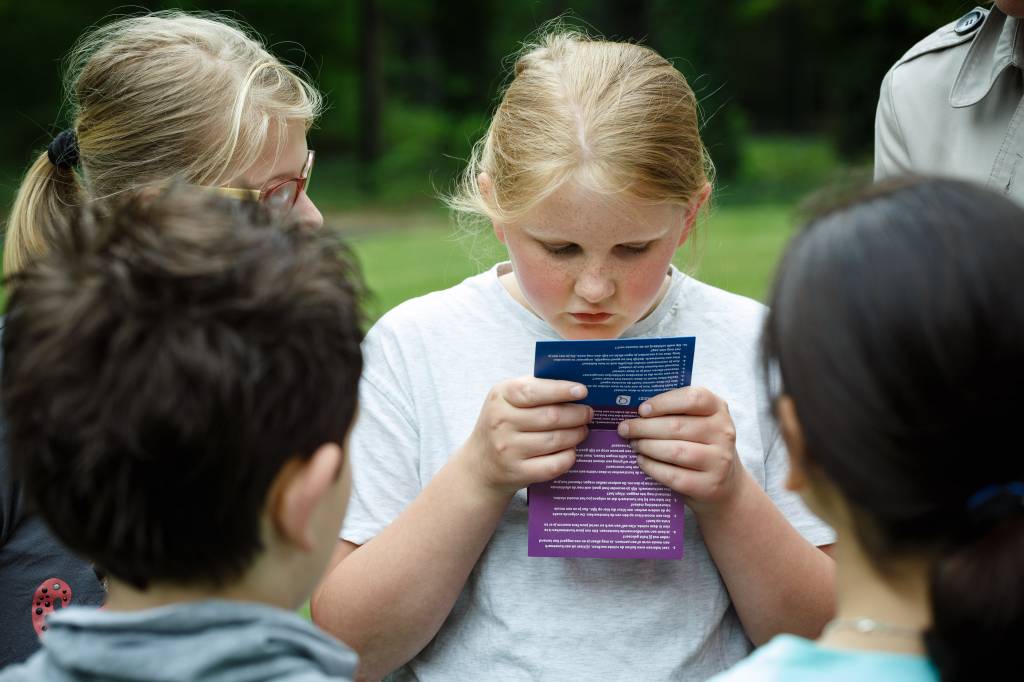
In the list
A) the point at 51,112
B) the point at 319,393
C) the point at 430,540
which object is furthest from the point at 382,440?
the point at 51,112

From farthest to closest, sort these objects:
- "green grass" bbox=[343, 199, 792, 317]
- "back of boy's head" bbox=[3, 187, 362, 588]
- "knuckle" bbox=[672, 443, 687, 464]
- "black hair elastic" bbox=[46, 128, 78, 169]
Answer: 1. "green grass" bbox=[343, 199, 792, 317]
2. "black hair elastic" bbox=[46, 128, 78, 169]
3. "knuckle" bbox=[672, 443, 687, 464]
4. "back of boy's head" bbox=[3, 187, 362, 588]

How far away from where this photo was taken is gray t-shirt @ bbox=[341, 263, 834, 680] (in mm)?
2145

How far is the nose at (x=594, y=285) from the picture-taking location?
220 cm

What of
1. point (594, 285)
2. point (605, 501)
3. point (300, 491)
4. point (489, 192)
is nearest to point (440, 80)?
point (489, 192)

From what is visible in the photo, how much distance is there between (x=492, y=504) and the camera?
2094mm

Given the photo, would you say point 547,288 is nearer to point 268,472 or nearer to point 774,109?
point 268,472

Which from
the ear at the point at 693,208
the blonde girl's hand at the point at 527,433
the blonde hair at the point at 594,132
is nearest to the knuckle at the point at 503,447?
the blonde girl's hand at the point at 527,433

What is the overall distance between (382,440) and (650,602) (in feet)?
1.97

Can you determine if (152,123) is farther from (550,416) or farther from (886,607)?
(886,607)

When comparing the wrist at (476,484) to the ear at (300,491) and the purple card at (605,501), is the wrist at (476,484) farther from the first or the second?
the ear at (300,491)

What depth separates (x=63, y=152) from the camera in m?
2.62

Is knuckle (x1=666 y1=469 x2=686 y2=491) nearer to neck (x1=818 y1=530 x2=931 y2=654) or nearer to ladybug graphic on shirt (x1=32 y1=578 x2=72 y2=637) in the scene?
neck (x1=818 y1=530 x2=931 y2=654)

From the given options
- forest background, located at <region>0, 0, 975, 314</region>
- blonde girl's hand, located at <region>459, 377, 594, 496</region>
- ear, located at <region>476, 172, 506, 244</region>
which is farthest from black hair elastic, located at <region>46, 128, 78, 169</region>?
forest background, located at <region>0, 0, 975, 314</region>

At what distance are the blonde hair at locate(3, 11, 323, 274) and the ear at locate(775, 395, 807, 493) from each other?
1.52 metres
